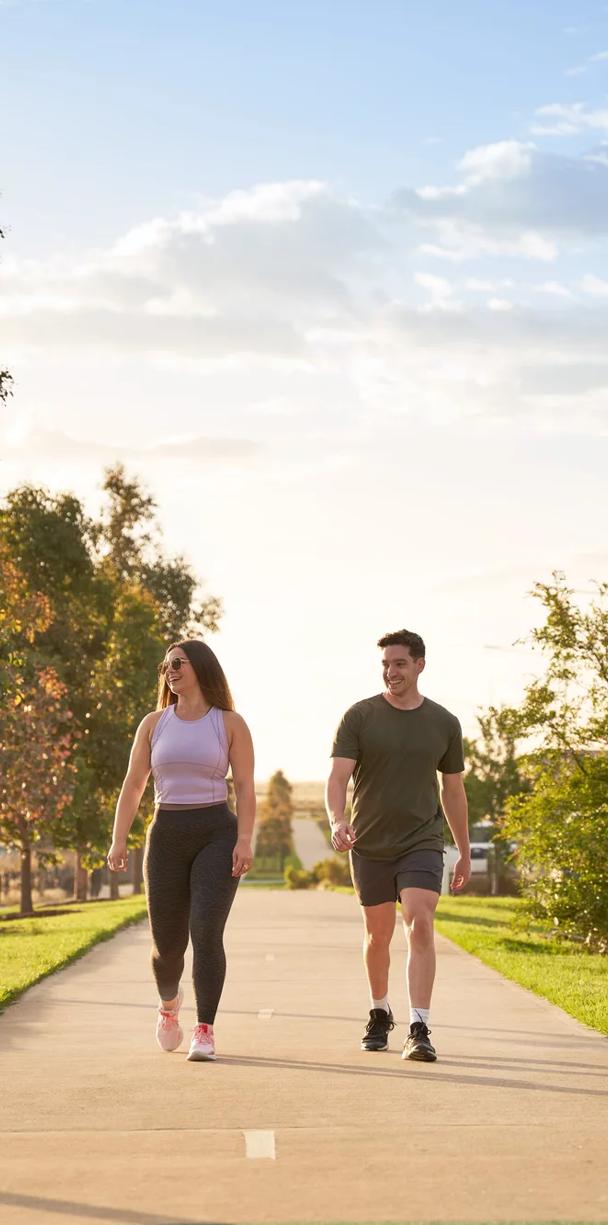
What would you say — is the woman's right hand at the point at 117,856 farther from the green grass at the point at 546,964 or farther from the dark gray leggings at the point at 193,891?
the green grass at the point at 546,964

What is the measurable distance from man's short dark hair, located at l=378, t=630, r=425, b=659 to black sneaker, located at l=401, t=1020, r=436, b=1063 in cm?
192

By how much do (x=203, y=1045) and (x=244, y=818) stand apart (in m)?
1.17

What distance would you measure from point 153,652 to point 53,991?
3227 centimetres

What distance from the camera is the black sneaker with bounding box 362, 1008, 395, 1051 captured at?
1073 centimetres

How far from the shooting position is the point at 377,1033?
1075 cm

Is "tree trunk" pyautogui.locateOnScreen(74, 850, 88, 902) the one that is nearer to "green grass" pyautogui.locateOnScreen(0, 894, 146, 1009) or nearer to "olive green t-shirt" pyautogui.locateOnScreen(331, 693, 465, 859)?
"green grass" pyautogui.locateOnScreen(0, 894, 146, 1009)

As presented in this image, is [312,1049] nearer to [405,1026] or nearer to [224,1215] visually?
[405,1026]

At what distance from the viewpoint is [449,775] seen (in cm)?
1081

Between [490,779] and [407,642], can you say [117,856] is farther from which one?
[490,779]

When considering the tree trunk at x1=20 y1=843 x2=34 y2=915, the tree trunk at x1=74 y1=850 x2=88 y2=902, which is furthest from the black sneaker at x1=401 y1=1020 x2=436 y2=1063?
the tree trunk at x1=74 y1=850 x2=88 y2=902

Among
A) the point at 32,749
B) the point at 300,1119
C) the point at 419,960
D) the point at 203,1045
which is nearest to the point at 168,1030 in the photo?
the point at 203,1045

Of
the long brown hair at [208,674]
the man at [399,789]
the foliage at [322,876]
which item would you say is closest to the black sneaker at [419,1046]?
the man at [399,789]

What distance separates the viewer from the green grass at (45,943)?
16438 millimetres

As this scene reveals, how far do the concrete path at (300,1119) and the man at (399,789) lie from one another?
33.4 inches
